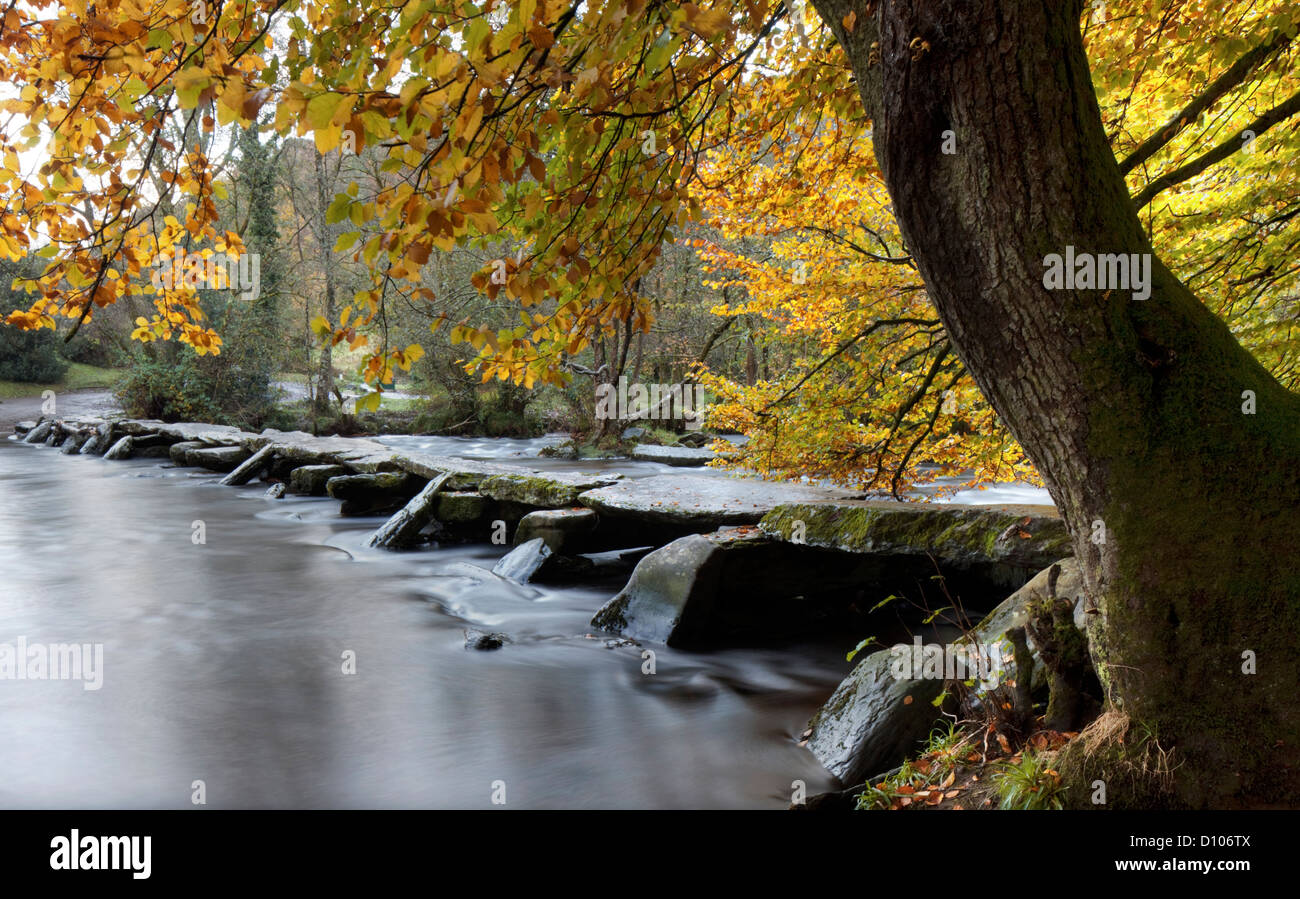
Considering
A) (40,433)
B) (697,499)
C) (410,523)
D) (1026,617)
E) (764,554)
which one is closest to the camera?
(1026,617)

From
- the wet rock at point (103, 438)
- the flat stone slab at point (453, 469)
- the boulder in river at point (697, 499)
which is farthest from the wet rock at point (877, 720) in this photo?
the wet rock at point (103, 438)

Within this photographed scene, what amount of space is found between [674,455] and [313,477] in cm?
→ 755

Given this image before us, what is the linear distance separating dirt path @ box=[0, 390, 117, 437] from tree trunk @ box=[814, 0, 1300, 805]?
32747 millimetres

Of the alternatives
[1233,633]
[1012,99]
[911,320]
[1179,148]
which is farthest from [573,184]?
[1179,148]

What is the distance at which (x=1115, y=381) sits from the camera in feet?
8.95

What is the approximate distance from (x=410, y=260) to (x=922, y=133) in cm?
178

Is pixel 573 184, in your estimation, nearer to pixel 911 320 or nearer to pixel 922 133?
pixel 922 133

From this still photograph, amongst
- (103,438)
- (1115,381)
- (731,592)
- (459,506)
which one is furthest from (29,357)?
(1115,381)

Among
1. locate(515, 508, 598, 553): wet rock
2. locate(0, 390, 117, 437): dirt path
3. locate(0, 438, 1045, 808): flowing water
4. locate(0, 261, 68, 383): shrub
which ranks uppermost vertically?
locate(0, 261, 68, 383): shrub

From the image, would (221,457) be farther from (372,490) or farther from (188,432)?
(372,490)

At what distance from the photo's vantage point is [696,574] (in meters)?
6.73

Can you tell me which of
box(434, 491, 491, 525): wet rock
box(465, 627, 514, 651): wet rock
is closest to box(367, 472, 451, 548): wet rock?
box(434, 491, 491, 525): wet rock

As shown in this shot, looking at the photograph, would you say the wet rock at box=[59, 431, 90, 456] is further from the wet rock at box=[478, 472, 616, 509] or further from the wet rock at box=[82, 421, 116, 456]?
the wet rock at box=[478, 472, 616, 509]

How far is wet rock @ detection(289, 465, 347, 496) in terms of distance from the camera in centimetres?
1455
